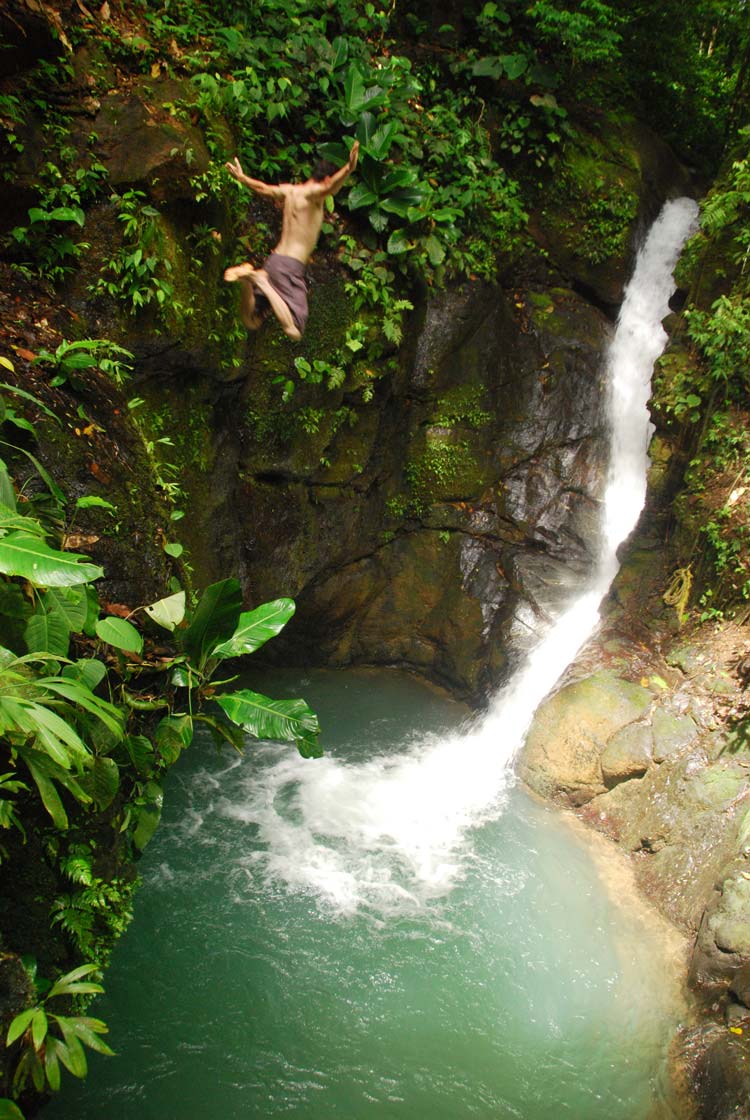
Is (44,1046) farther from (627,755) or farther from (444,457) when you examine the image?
(444,457)

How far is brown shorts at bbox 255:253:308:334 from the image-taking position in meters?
5.04

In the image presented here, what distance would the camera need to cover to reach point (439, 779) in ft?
20.5

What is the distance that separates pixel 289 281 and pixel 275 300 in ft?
0.76

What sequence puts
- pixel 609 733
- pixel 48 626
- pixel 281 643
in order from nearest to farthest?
pixel 48 626 → pixel 609 733 → pixel 281 643

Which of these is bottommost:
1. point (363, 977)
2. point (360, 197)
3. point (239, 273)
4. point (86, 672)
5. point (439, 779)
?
point (363, 977)

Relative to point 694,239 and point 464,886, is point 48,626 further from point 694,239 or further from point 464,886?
point 694,239

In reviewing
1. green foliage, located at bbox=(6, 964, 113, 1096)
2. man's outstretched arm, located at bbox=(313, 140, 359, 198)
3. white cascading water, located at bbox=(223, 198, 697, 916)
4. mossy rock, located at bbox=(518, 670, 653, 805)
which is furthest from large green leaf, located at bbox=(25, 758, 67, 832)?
mossy rock, located at bbox=(518, 670, 653, 805)

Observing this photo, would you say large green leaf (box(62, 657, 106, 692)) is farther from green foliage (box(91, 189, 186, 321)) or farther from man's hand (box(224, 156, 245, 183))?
man's hand (box(224, 156, 245, 183))

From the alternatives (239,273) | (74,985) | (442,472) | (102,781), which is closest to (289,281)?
(239,273)

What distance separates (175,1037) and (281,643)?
14.3 ft

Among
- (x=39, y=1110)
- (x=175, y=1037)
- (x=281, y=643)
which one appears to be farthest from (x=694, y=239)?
(x=39, y=1110)

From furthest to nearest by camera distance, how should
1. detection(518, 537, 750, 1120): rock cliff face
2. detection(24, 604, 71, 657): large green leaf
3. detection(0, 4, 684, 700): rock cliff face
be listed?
detection(0, 4, 684, 700): rock cliff face → detection(518, 537, 750, 1120): rock cliff face → detection(24, 604, 71, 657): large green leaf

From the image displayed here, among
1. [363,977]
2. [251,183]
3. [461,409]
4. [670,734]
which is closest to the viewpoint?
[363,977]

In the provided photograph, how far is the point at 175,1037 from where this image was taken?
3637 mm
